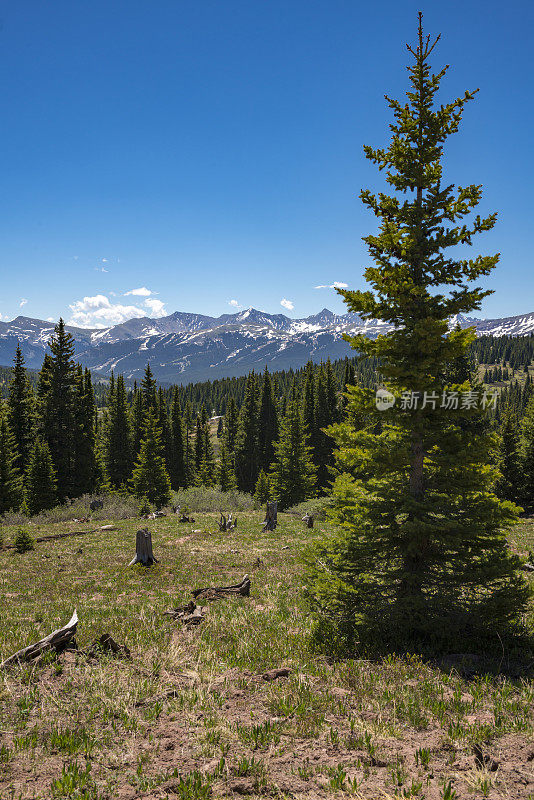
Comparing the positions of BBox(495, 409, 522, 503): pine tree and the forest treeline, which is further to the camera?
BBox(495, 409, 522, 503): pine tree

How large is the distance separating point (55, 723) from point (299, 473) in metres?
40.8

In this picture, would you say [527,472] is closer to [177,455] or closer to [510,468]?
[510,468]

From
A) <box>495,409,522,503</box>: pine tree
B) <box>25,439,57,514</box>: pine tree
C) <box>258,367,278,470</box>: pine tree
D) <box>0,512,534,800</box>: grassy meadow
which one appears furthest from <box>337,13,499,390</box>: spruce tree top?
<box>258,367,278,470</box>: pine tree

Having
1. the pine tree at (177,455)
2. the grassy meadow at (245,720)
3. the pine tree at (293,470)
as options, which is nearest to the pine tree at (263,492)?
the pine tree at (293,470)

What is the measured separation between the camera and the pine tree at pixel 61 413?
39219 millimetres

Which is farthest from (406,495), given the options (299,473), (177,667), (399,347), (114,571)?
(299,473)

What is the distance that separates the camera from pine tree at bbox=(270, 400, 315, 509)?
4469 cm

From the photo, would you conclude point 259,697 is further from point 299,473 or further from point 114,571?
point 299,473

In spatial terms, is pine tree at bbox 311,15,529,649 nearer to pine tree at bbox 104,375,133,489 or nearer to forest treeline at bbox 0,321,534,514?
forest treeline at bbox 0,321,534,514

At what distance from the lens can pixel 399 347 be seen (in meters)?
8.21

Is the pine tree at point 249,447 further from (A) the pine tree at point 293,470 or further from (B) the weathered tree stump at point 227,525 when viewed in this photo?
(B) the weathered tree stump at point 227,525

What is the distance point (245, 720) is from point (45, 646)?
421cm

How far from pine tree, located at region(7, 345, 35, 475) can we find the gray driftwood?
41.2 metres

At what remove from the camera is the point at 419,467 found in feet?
27.8
